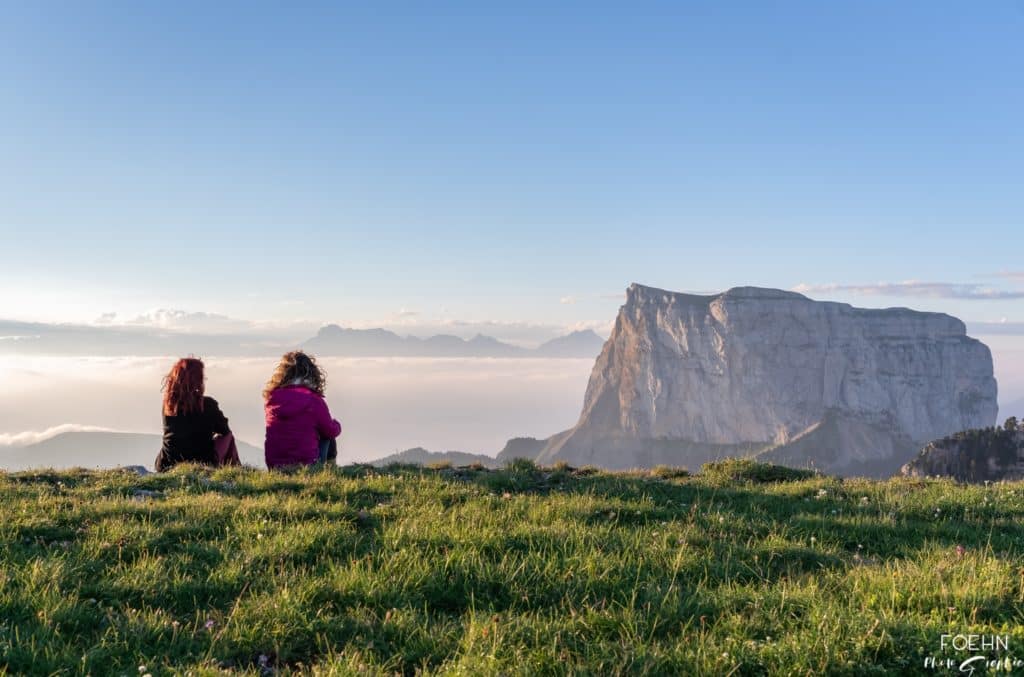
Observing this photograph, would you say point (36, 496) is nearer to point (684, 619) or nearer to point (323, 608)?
point (323, 608)

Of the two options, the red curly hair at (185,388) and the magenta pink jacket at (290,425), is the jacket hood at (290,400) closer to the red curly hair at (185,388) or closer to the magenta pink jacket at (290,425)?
the magenta pink jacket at (290,425)

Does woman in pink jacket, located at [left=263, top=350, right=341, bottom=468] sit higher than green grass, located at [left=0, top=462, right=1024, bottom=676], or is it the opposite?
woman in pink jacket, located at [left=263, top=350, right=341, bottom=468]

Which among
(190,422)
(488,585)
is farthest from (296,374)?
(488,585)

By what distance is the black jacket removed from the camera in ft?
43.5

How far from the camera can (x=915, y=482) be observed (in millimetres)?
12008

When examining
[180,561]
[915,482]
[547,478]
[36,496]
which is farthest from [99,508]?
[915,482]

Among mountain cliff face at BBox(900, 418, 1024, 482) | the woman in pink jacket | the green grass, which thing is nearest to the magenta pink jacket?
the woman in pink jacket

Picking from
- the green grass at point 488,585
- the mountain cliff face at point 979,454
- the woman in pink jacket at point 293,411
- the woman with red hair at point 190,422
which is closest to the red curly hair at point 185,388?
the woman with red hair at point 190,422

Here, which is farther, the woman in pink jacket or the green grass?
the woman in pink jacket

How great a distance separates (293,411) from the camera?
42.6 feet

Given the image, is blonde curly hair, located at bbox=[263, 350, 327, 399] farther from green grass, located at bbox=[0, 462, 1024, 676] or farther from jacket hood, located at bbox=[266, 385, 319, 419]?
green grass, located at bbox=[0, 462, 1024, 676]

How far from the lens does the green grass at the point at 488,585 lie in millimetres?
4363

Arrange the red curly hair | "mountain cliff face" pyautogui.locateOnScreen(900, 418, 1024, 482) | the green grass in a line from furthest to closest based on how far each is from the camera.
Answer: "mountain cliff face" pyautogui.locateOnScreen(900, 418, 1024, 482) → the red curly hair → the green grass

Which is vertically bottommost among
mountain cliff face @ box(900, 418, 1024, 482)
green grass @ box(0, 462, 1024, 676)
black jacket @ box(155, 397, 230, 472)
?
mountain cliff face @ box(900, 418, 1024, 482)
